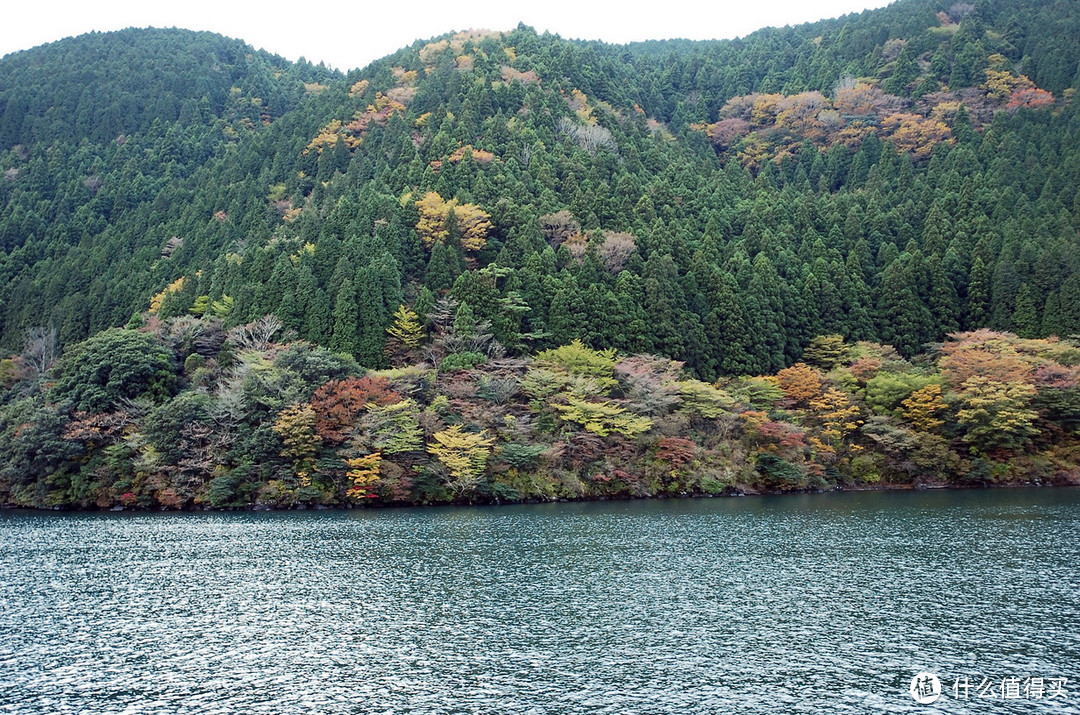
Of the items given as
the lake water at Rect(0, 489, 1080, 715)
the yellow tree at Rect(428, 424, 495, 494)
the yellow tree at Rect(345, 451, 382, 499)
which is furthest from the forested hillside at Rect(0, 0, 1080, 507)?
the lake water at Rect(0, 489, 1080, 715)

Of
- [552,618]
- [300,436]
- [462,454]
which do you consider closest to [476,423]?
[462,454]

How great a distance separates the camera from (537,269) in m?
58.0

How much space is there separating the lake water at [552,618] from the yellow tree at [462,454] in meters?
9.34

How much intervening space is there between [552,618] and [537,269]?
40.2 meters

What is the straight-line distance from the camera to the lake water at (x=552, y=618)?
49.3 feet

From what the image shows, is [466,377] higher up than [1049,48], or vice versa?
[1049,48]

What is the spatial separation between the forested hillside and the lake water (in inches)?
498

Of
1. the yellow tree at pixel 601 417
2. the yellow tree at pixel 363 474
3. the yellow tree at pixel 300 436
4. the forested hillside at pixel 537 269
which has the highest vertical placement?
the forested hillside at pixel 537 269

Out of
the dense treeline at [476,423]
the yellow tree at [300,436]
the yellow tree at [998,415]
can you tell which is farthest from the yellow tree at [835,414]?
Result: the yellow tree at [300,436]

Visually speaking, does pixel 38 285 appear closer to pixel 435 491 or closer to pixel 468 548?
pixel 435 491

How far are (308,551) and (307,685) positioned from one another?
1481 cm

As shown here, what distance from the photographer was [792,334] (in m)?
61.2

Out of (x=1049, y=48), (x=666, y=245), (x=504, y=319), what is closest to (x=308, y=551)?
(x=504, y=319)

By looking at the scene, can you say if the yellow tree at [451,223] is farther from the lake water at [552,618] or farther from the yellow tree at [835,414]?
the lake water at [552,618]
